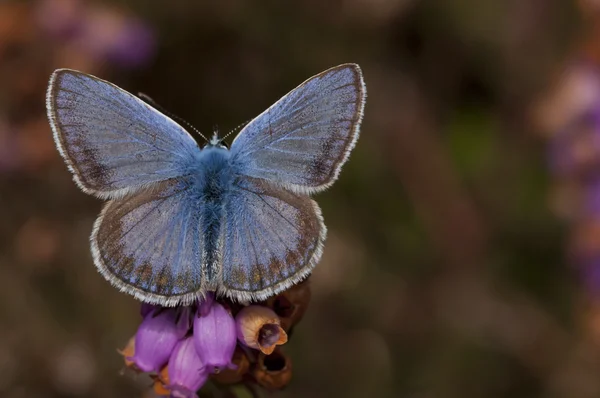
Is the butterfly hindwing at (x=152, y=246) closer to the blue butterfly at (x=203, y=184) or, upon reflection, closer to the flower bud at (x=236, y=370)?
the blue butterfly at (x=203, y=184)

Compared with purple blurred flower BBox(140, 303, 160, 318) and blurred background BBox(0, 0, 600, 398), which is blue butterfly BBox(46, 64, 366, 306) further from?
blurred background BBox(0, 0, 600, 398)

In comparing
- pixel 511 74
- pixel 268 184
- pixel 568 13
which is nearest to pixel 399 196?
pixel 511 74

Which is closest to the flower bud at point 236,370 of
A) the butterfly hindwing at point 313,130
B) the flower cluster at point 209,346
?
the flower cluster at point 209,346

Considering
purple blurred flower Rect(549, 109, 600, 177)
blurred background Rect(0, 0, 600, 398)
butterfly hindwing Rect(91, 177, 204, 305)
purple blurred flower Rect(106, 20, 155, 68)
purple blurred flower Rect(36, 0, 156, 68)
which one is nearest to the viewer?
butterfly hindwing Rect(91, 177, 204, 305)

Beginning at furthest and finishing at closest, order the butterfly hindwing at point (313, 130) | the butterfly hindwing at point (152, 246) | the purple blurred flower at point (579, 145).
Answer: the purple blurred flower at point (579, 145) → the butterfly hindwing at point (313, 130) → the butterfly hindwing at point (152, 246)

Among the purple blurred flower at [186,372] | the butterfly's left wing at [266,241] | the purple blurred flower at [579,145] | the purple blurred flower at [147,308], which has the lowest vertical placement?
the purple blurred flower at [186,372]

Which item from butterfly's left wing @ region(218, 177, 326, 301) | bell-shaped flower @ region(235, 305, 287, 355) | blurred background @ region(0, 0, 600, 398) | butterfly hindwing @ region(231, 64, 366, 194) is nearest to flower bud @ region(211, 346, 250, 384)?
bell-shaped flower @ region(235, 305, 287, 355)

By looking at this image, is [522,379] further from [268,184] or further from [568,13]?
[268,184]

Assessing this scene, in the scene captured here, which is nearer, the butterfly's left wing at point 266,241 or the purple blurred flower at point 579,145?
the butterfly's left wing at point 266,241
